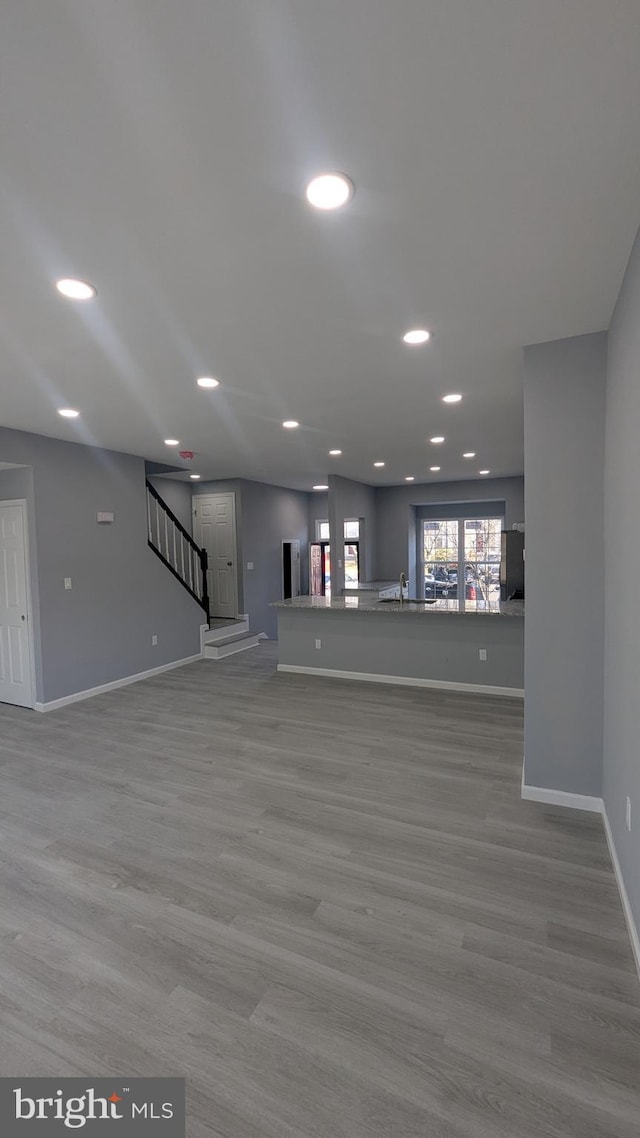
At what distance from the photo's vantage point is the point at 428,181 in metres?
1.59

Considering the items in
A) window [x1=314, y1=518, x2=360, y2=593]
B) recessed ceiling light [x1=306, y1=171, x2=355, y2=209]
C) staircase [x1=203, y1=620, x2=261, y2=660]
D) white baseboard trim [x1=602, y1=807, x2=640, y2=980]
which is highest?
recessed ceiling light [x1=306, y1=171, x2=355, y2=209]


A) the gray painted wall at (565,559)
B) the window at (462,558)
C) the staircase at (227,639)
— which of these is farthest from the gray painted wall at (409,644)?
the window at (462,558)

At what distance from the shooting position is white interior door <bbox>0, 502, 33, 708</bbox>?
506 cm

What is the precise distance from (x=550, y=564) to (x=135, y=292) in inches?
103

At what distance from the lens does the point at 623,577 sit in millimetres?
2168

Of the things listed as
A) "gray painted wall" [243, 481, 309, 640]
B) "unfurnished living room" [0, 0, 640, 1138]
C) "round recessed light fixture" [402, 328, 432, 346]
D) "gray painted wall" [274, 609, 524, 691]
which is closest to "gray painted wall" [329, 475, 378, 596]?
"gray painted wall" [243, 481, 309, 640]

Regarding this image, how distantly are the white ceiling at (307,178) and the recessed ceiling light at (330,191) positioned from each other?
0.04m

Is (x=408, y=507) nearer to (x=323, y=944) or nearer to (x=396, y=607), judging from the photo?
(x=396, y=607)

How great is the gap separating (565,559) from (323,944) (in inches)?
90.0

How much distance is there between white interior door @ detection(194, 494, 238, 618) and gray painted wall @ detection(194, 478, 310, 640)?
0.13 meters

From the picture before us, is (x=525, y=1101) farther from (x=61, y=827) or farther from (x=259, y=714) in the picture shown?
(x=259, y=714)

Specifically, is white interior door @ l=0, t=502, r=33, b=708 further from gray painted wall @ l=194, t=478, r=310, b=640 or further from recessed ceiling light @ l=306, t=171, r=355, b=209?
recessed ceiling light @ l=306, t=171, r=355, b=209

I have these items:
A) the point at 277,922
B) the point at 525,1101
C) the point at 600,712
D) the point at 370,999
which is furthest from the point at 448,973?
the point at 600,712

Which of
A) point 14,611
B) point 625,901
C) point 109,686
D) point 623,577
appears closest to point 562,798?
point 625,901
